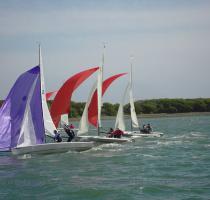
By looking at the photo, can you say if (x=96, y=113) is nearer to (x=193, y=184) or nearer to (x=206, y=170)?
(x=206, y=170)

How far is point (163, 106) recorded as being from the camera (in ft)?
370

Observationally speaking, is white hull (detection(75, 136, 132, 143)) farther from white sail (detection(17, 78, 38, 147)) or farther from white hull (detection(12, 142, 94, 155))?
white sail (detection(17, 78, 38, 147))

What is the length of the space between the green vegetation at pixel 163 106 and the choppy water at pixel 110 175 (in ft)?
245

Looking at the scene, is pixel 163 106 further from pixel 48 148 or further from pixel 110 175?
pixel 110 175

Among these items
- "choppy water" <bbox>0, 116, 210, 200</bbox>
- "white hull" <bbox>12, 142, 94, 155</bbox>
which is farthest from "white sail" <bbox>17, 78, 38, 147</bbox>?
"choppy water" <bbox>0, 116, 210, 200</bbox>

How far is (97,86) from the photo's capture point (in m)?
33.4

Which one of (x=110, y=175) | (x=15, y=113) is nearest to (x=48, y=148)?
(x=15, y=113)

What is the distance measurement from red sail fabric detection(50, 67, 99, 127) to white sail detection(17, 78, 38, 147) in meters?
6.62

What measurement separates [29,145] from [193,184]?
11.1m

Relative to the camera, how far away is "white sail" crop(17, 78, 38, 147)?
85.1 feet

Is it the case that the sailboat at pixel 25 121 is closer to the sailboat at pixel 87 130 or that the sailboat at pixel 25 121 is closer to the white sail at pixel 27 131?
the white sail at pixel 27 131

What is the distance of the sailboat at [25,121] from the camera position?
1008 inches

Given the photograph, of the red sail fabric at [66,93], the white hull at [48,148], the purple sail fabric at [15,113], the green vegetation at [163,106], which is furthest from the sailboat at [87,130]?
the green vegetation at [163,106]

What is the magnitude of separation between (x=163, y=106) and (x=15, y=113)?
291 feet
